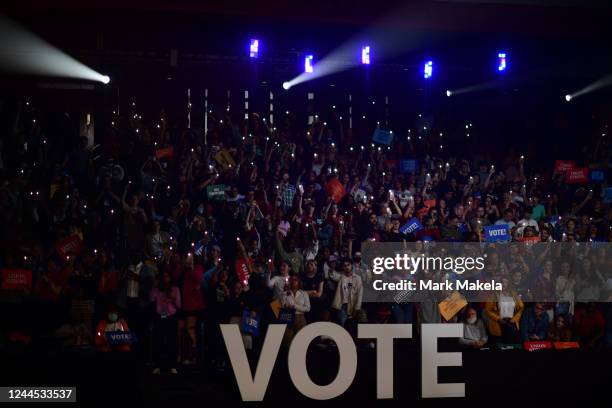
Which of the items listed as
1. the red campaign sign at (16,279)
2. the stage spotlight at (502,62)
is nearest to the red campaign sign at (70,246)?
the red campaign sign at (16,279)

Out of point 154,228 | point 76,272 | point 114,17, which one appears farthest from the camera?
point 114,17

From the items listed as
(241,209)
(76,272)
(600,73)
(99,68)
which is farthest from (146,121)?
(600,73)

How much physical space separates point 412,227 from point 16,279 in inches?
222

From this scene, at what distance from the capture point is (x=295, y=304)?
35.4 ft

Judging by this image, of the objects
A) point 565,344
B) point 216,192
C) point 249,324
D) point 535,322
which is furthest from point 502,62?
point 249,324

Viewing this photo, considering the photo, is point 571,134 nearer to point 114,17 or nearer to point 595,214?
point 595,214

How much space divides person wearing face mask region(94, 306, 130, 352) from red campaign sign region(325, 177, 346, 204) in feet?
13.6

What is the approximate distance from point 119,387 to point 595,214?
8.85 meters

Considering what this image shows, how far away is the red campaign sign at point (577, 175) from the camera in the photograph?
14.1 metres

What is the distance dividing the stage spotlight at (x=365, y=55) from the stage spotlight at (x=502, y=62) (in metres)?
2.56

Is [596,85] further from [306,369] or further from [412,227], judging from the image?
[306,369]

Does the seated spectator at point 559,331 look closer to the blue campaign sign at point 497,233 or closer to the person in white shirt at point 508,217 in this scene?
the blue campaign sign at point 497,233

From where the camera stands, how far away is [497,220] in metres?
13.2

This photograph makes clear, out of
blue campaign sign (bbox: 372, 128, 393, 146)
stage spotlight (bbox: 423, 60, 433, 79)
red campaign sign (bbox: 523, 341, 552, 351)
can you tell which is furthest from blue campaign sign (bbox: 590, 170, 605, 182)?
red campaign sign (bbox: 523, 341, 552, 351)
